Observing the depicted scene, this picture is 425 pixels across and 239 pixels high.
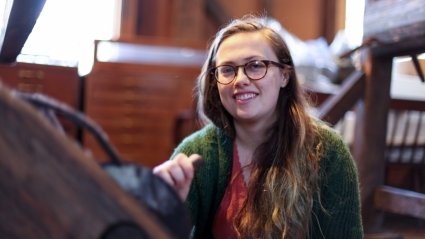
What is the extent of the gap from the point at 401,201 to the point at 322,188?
2.81ft

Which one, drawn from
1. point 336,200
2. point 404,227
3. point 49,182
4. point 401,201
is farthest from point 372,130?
point 49,182

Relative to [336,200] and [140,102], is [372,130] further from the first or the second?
[140,102]

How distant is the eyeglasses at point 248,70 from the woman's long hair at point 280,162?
0.22 ft

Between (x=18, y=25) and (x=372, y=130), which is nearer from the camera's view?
(x=18, y=25)

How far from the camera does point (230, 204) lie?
1322 mm

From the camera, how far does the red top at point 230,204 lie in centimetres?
130

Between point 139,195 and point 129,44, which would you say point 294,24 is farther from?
point 139,195

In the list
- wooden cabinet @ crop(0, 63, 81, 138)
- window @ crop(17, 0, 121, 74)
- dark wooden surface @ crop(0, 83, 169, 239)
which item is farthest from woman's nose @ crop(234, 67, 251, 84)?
window @ crop(17, 0, 121, 74)

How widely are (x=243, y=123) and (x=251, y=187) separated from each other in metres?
0.17

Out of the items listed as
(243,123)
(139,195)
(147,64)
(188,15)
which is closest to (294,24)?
(188,15)

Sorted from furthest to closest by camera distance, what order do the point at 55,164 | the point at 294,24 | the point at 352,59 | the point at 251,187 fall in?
the point at 294,24 < the point at 352,59 < the point at 251,187 < the point at 55,164

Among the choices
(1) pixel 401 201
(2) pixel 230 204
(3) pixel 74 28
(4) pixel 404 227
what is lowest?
(4) pixel 404 227

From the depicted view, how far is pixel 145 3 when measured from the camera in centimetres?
448

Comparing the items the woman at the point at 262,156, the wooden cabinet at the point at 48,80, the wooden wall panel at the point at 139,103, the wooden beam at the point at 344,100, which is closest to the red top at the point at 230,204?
the woman at the point at 262,156
